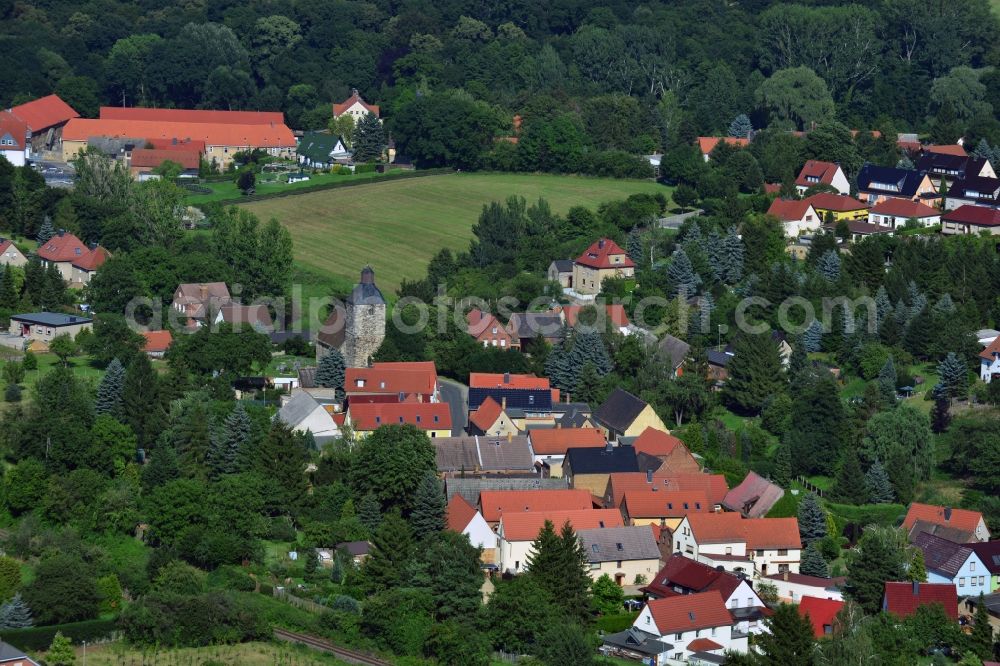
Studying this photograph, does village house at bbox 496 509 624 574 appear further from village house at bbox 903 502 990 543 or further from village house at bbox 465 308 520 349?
village house at bbox 465 308 520 349

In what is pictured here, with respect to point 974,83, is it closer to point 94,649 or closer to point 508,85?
point 508,85

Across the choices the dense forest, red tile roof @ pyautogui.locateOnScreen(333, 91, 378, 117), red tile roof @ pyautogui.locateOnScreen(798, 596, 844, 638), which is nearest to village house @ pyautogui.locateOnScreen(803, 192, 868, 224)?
the dense forest

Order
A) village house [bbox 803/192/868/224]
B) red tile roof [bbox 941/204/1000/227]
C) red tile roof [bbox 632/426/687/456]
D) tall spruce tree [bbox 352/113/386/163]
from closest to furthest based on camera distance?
red tile roof [bbox 632/426/687/456], red tile roof [bbox 941/204/1000/227], village house [bbox 803/192/868/224], tall spruce tree [bbox 352/113/386/163]

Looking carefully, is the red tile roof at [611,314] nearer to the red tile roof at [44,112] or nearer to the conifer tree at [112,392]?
the conifer tree at [112,392]

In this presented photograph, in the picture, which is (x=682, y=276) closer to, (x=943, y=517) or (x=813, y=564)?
(x=943, y=517)

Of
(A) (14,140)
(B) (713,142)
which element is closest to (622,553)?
(B) (713,142)

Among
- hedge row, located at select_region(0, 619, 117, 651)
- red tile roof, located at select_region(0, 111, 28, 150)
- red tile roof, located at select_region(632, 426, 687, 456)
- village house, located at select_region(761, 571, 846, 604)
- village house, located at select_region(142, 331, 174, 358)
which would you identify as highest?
red tile roof, located at select_region(0, 111, 28, 150)
